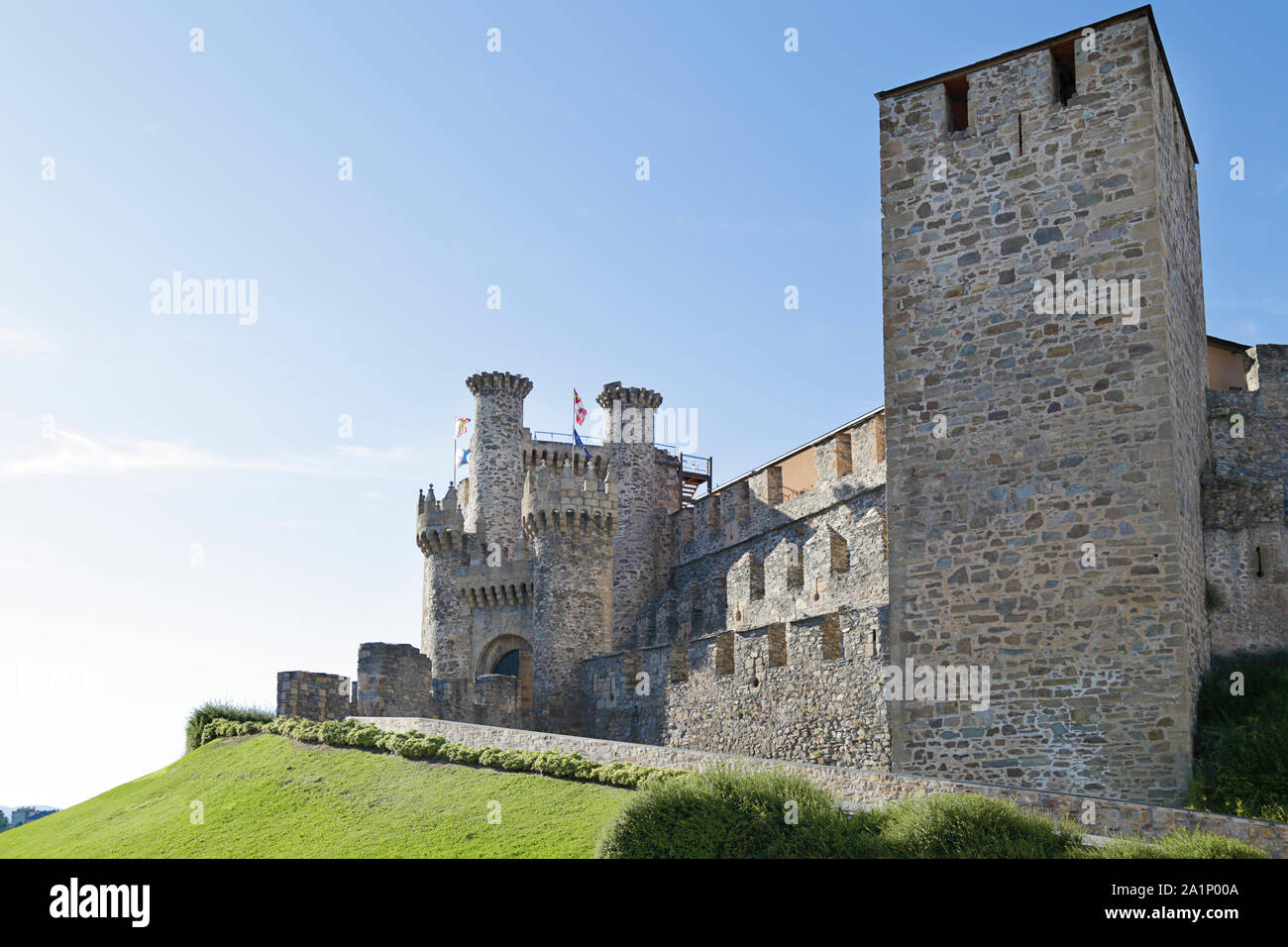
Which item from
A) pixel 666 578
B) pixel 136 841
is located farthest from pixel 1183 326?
pixel 666 578

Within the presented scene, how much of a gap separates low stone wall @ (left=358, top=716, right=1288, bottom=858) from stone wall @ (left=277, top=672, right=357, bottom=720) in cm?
529

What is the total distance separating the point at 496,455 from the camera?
4159 cm

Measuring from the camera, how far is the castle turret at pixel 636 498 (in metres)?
38.2

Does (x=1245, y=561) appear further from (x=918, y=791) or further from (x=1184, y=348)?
(x=918, y=791)

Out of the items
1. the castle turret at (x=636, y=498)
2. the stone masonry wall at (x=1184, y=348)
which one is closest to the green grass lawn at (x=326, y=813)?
the stone masonry wall at (x=1184, y=348)

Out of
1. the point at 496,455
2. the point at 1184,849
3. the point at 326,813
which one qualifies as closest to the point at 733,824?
the point at 1184,849

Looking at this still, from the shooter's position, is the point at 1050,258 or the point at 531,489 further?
the point at 531,489

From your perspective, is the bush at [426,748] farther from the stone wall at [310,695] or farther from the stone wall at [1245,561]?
the stone wall at [1245,561]

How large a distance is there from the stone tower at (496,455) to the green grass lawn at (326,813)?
18.0 meters

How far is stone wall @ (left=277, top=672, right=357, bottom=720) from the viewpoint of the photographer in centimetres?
2566

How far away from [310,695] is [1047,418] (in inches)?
621
